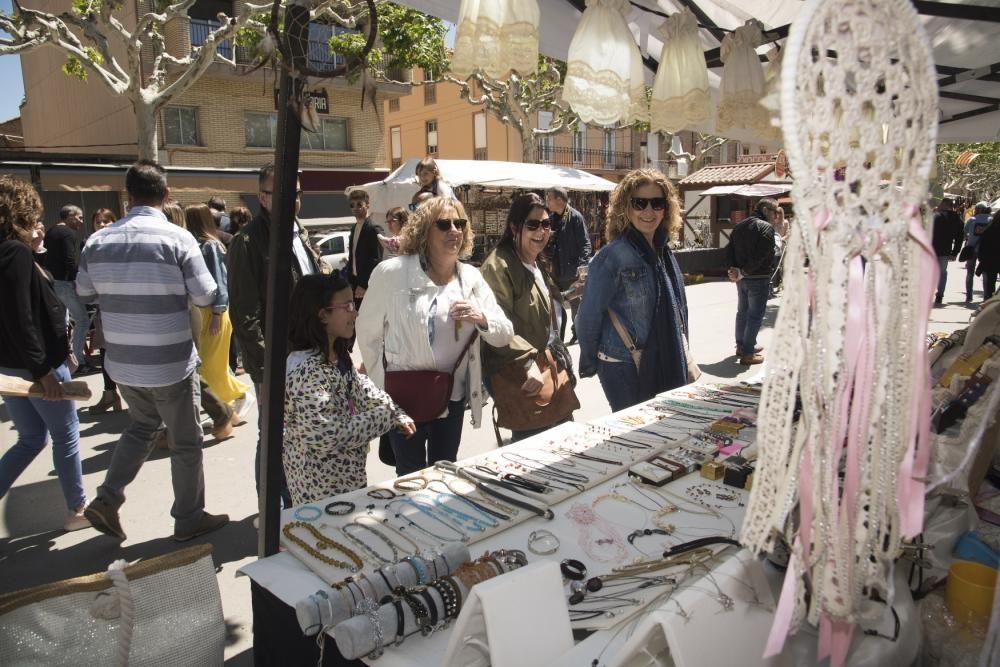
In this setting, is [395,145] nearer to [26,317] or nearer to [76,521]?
[76,521]

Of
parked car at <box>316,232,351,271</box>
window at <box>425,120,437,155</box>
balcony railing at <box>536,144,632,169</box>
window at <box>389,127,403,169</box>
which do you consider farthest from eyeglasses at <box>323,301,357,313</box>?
window at <box>389,127,403,169</box>

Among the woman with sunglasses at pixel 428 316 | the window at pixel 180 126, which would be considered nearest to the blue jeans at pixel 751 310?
the woman with sunglasses at pixel 428 316

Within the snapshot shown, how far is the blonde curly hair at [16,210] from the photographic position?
305 cm

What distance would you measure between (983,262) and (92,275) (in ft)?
35.8

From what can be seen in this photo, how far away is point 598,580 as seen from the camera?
5.19 feet

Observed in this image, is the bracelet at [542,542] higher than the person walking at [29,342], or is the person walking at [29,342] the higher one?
the person walking at [29,342]

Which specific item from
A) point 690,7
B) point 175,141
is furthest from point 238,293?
point 175,141

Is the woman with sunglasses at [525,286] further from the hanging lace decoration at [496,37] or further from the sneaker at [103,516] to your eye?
the sneaker at [103,516]

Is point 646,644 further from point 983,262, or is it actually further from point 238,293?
point 983,262

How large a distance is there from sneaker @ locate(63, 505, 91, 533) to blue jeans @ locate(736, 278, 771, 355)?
20.0ft

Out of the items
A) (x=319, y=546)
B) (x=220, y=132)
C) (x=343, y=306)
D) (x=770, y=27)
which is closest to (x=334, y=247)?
(x=220, y=132)

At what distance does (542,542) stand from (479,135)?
30.3m

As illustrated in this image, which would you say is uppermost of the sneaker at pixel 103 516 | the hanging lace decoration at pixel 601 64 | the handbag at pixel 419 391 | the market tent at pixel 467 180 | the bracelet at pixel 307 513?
the market tent at pixel 467 180

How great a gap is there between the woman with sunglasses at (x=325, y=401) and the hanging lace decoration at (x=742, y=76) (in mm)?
2132
